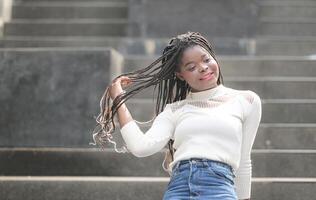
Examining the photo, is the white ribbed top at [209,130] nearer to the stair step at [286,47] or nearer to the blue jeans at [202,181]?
the blue jeans at [202,181]

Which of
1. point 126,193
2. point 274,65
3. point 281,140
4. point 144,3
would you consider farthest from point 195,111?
point 144,3

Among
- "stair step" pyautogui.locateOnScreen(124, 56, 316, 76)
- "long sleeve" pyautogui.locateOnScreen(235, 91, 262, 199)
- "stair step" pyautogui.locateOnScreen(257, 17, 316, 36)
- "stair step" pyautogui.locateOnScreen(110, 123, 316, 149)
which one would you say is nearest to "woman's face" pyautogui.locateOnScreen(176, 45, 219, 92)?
"long sleeve" pyautogui.locateOnScreen(235, 91, 262, 199)

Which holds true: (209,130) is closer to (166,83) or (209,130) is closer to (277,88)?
(166,83)

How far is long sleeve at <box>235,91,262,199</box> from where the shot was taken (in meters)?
2.45

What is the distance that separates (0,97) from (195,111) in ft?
7.45

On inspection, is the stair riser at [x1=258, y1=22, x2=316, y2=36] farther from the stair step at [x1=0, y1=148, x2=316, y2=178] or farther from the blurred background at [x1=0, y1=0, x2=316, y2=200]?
the stair step at [x1=0, y1=148, x2=316, y2=178]

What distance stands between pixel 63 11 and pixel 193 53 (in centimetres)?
513

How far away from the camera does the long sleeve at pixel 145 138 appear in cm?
237

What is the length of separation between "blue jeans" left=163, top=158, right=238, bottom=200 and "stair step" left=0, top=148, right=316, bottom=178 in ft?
4.51

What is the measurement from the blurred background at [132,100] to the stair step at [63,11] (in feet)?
0.93

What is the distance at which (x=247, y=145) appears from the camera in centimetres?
248

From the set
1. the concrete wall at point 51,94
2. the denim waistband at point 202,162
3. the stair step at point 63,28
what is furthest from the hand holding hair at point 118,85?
the stair step at point 63,28

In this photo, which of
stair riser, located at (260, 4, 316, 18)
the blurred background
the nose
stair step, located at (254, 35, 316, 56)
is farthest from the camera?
stair riser, located at (260, 4, 316, 18)

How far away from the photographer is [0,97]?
4.25 m
